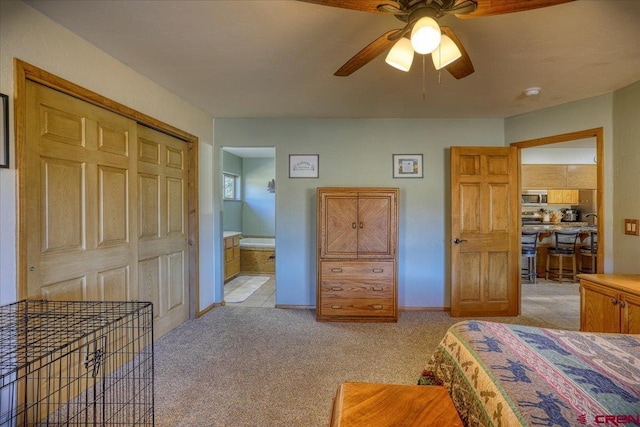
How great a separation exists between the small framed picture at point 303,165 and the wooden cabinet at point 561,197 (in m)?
5.60

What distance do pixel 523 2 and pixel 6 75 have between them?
2445 millimetres

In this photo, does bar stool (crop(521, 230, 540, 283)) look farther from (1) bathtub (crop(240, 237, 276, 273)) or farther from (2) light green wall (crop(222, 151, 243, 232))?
(2) light green wall (crop(222, 151, 243, 232))

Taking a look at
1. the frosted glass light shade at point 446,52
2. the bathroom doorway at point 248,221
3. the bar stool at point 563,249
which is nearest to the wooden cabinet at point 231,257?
the bathroom doorway at point 248,221

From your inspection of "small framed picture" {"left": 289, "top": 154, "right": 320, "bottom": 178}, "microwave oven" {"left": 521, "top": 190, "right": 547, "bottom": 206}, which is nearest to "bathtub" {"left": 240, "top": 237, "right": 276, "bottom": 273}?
"small framed picture" {"left": 289, "top": 154, "right": 320, "bottom": 178}

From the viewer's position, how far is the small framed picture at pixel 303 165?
3.88 metres

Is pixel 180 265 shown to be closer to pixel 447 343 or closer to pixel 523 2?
pixel 447 343

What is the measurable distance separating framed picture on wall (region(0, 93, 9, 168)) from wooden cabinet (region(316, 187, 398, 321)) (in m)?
2.43

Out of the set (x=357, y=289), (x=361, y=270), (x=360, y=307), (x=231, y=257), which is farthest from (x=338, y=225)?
(x=231, y=257)

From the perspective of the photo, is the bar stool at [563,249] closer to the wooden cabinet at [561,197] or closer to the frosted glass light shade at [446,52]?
the wooden cabinet at [561,197]

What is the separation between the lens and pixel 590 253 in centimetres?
522

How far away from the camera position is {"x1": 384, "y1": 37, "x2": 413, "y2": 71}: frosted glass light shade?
5.48 feet

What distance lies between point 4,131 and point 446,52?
90.3 inches

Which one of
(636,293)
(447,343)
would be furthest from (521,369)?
(636,293)

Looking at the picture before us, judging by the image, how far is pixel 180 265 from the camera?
3.35 meters
